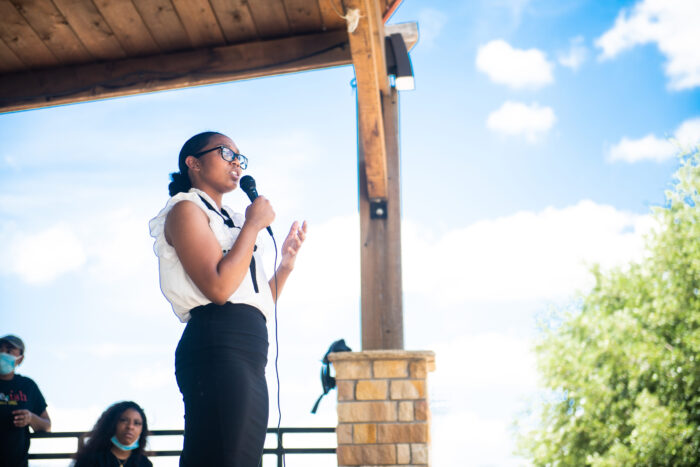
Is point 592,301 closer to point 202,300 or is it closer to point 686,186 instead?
point 686,186

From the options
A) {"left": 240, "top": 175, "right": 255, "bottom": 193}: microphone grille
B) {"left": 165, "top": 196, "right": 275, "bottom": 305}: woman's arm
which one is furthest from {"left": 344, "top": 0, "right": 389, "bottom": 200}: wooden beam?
{"left": 165, "top": 196, "right": 275, "bottom": 305}: woman's arm

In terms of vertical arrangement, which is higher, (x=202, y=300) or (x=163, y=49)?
(x=163, y=49)

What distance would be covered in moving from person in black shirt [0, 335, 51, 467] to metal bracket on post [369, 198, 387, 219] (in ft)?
A: 7.42

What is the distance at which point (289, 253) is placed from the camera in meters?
1.79

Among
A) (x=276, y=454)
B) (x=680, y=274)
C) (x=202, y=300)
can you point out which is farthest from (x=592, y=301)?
(x=202, y=300)

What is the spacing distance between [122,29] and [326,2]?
1.27 meters

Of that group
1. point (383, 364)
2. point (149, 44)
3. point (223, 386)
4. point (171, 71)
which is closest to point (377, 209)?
point (383, 364)

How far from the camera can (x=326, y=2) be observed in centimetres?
316

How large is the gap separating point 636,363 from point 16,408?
10.4 meters

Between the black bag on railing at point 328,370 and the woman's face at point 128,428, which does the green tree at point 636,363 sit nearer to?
the black bag on railing at point 328,370

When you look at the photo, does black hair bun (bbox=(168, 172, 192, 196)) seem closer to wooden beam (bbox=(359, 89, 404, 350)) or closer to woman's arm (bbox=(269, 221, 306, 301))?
woman's arm (bbox=(269, 221, 306, 301))

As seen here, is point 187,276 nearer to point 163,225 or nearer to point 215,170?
point 163,225

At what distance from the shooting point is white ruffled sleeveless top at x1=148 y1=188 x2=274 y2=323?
1342mm

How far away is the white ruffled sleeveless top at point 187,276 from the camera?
4.40 feet
